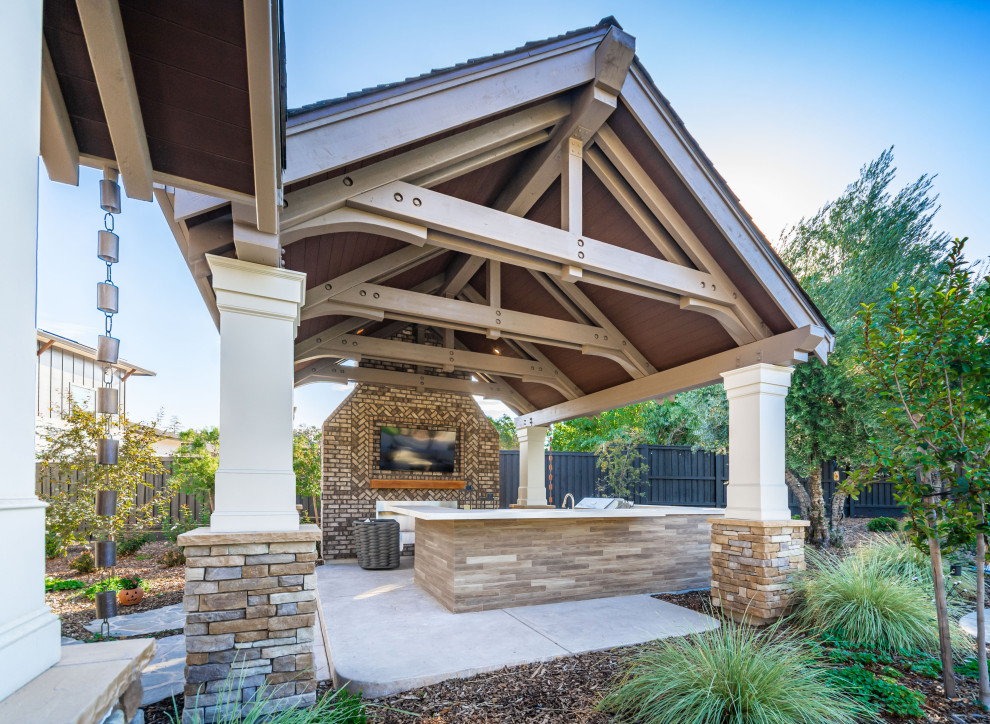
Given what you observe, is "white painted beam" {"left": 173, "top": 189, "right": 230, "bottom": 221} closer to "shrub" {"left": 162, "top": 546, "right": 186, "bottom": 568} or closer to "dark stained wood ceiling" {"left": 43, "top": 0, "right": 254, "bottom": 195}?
"dark stained wood ceiling" {"left": 43, "top": 0, "right": 254, "bottom": 195}

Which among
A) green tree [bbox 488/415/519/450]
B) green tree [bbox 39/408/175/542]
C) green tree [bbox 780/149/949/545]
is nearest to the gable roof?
green tree [bbox 39/408/175/542]

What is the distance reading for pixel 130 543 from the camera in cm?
776

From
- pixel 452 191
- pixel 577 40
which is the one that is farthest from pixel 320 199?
pixel 577 40

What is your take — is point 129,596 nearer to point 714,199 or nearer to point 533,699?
point 533,699

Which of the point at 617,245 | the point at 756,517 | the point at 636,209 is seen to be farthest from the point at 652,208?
the point at 756,517

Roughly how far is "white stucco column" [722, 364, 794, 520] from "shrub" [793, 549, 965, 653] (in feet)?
2.31

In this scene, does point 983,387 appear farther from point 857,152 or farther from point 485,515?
point 857,152

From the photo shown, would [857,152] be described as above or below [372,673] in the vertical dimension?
above

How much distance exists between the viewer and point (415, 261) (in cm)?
634

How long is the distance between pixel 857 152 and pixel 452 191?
768cm

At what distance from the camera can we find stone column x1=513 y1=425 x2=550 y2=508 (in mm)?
9453

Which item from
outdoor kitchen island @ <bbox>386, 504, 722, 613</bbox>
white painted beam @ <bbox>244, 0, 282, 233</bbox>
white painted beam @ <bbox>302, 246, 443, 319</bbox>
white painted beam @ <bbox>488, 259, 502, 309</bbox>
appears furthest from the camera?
white painted beam @ <bbox>488, 259, 502, 309</bbox>

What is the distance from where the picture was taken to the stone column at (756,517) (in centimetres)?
476

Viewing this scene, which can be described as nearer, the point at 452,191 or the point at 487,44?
the point at 452,191
